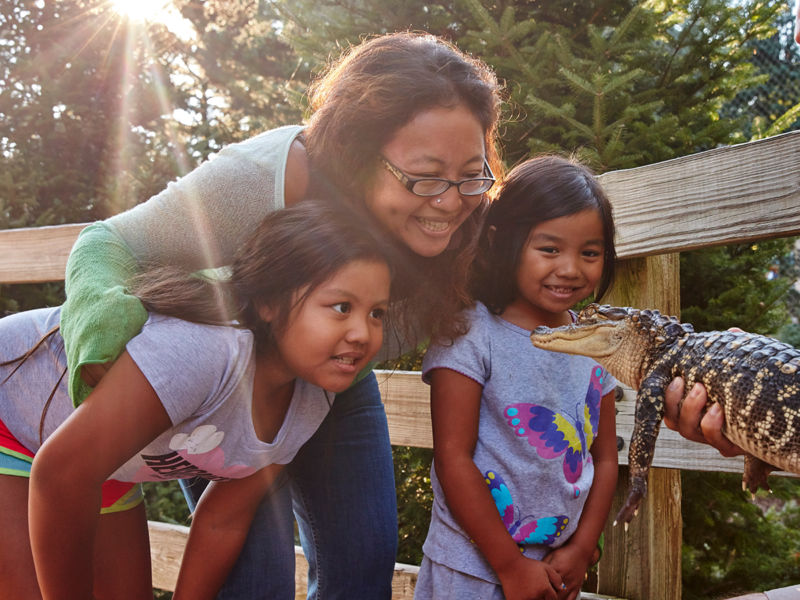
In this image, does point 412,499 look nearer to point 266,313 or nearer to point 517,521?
point 517,521

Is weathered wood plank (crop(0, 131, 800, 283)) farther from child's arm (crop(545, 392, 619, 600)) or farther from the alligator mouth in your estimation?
child's arm (crop(545, 392, 619, 600))

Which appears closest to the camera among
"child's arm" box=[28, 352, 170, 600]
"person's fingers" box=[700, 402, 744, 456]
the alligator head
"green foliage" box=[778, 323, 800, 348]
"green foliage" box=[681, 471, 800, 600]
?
"child's arm" box=[28, 352, 170, 600]

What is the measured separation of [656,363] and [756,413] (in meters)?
0.31

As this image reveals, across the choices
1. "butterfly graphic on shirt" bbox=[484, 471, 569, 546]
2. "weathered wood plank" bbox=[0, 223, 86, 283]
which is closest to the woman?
"butterfly graphic on shirt" bbox=[484, 471, 569, 546]

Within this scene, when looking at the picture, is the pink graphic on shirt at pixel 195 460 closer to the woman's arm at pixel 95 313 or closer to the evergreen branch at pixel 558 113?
the woman's arm at pixel 95 313

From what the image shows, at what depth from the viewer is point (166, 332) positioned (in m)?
1.48

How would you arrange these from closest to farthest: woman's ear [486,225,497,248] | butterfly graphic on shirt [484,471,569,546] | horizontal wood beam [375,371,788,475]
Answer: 1. butterfly graphic on shirt [484,471,569,546]
2. woman's ear [486,225,497,248]
3. horizontal wood beam [375,371,788,475]

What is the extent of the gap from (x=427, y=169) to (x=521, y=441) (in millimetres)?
829

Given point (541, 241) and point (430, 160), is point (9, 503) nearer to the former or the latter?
point (430, 160)

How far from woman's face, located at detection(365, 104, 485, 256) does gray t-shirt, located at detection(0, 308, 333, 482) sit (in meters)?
0.49

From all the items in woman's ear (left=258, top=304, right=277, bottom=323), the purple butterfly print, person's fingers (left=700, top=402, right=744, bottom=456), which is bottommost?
the purple butterfly print

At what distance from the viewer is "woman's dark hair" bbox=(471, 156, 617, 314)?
6.51 feet

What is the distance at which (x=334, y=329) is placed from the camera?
5.31 ft

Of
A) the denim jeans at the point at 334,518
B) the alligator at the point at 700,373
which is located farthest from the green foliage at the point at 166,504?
the alligator at the point at 700,373
